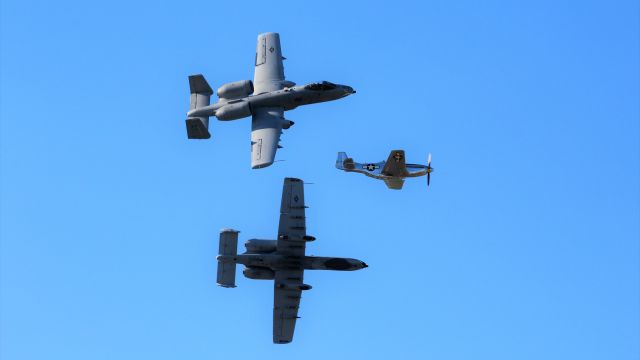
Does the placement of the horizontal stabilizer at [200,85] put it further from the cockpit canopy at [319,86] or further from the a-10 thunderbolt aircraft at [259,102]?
the cockpit canopy at [319,86]

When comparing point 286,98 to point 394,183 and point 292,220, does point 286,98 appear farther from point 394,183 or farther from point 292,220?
point 394,183

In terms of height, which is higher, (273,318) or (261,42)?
(261,42)

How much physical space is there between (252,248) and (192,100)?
40.6 ft

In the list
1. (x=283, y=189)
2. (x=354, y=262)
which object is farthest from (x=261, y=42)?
(x=354, y=262)

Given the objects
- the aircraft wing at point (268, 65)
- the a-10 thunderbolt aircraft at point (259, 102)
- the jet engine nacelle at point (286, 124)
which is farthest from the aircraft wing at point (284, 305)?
the aircraft wing at point (268, 65)

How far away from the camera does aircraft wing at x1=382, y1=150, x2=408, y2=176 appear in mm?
79062

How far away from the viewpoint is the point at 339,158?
83250 millimetres

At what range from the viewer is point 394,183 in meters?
80.4

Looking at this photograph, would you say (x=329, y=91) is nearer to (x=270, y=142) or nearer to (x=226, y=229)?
(x=270, y=142)

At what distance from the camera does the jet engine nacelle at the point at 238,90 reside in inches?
2985

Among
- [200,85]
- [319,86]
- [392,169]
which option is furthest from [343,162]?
[200,85]

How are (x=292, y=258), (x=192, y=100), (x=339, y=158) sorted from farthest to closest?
(x=339, y=158) → (x=192, y=100) → (x=292, y=258)

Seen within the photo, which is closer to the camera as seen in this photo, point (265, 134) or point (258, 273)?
point (258, 273)

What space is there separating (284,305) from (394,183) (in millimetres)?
14019
